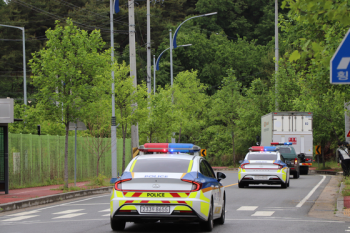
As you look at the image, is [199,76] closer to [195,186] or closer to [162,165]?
[162,165]

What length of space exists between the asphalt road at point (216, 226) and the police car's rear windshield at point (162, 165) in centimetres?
135

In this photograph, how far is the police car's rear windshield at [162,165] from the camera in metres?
10.3

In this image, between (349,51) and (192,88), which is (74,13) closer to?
(192,88)

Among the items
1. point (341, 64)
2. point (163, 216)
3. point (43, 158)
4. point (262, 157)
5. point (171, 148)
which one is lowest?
point (43, 158)

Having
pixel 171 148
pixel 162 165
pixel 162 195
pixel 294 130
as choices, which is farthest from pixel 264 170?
pixel 294 130

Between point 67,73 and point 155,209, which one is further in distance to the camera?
point 67,73

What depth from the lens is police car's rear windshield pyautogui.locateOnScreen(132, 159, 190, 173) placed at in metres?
10.3

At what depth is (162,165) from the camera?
34.4ft

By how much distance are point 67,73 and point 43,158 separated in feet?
22.4

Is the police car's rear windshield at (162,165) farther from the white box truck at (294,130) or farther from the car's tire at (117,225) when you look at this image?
the white box truck at (294,130)

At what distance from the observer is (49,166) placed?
27.6 metres

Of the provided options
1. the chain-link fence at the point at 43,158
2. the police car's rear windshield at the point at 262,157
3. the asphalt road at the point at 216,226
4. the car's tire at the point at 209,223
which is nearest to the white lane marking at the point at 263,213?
the asphalt road at the point at 216,226

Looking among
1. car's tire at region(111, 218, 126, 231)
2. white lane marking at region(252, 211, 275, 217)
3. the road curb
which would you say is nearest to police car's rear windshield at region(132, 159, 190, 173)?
car's tire at region(111, 218, 126, 231)

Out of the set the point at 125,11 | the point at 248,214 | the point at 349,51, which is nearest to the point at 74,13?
the point at 125,11
